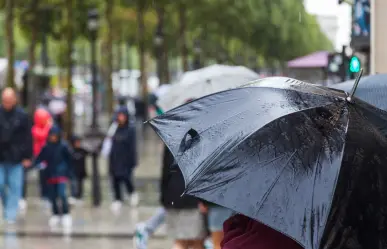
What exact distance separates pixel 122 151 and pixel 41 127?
1.38 m

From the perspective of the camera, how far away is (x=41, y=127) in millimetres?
17969

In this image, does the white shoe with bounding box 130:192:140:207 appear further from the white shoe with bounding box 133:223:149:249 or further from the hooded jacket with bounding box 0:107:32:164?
the white shoe with bounding box 133:223:149:249

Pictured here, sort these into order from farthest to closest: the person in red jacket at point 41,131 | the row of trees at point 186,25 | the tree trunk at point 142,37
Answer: the tree trunk at point 142,37 < the row of trees at point 186,25 < the person in red jacket at point 41,131

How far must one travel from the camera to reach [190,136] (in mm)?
4625

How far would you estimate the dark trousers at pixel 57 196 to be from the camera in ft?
50.8

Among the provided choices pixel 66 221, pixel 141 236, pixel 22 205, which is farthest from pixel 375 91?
pixel 22 205

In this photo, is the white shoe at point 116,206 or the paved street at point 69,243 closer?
the paved street at point 69,243

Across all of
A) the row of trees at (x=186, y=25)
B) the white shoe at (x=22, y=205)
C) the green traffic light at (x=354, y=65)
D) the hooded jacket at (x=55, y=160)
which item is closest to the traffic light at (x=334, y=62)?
the row of trees at (x=186, y=25)

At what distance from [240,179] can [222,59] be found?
48328mm

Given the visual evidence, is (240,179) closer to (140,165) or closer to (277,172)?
(277,172)

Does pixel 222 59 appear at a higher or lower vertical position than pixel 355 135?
lower

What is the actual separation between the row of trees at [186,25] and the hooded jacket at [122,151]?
3.43 m

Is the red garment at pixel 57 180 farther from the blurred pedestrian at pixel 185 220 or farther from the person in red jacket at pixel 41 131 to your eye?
the blurred pedestrian at pixel 185 220

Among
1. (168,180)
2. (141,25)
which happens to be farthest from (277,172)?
(141,25)
